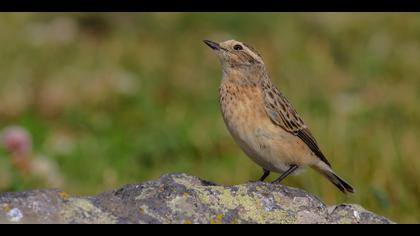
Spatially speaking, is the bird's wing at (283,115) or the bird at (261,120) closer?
the bird at (261,120)

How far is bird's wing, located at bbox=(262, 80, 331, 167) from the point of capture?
7301 mm

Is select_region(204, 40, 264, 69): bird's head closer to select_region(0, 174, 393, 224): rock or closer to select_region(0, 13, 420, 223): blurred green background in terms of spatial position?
select_region(0, 13, 420, 223): blurred green background

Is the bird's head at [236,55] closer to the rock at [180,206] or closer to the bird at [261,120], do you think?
the bird at [261,120]

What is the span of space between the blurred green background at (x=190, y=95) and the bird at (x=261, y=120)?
122cm

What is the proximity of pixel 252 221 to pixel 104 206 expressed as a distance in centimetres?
74

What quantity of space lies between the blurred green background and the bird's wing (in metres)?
1.11

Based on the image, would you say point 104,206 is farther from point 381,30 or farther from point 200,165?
point 381,30

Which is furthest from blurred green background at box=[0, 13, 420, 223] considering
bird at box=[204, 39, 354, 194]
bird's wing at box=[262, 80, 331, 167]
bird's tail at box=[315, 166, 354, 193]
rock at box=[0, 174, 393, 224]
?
rock at box=[0, 174, 393, 224]

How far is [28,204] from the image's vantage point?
4.30 meters

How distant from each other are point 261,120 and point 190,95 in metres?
5.94

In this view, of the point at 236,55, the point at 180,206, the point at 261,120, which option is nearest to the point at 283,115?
the point at 261,120

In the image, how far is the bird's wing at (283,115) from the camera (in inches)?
287

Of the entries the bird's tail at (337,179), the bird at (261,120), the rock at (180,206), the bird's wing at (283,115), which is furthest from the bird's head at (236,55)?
the rock at (180,206)

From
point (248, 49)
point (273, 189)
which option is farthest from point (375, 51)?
point (273, 189)
